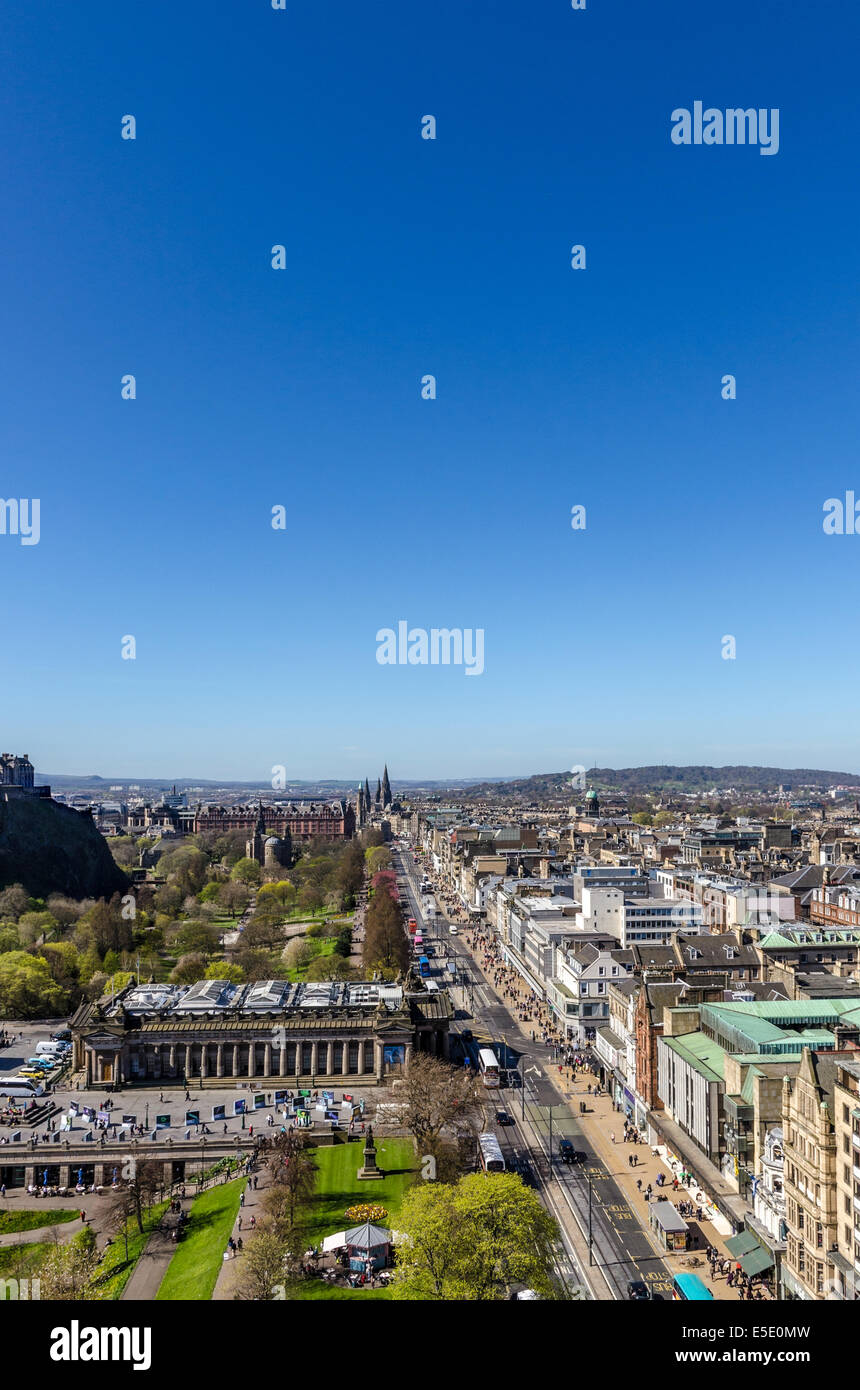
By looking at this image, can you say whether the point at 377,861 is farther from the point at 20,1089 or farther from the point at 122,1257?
the point at 122,1257

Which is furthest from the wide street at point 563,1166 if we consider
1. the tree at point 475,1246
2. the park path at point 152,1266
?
the park path at point 152,1266

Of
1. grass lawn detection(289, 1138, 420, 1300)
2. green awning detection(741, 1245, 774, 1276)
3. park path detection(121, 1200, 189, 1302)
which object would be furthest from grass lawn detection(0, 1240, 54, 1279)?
green awning detection(741, 1245, 774, 1276)

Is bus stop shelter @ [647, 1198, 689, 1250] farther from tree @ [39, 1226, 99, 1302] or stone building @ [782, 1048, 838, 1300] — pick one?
tree @ [39, 1226, 99, 1302]

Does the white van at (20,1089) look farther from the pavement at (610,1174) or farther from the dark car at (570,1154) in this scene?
the dark car at (570,1154)

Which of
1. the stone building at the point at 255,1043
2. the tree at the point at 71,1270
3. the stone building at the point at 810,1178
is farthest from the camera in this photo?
the stone building at the point at 255,1043

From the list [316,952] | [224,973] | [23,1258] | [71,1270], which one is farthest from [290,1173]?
[316,952]
